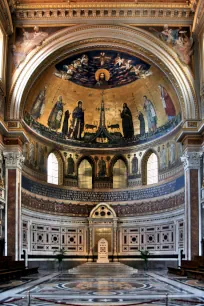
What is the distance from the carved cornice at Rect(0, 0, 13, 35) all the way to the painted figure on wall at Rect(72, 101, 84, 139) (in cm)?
921

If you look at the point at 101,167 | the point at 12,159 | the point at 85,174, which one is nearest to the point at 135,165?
the point at 101,167

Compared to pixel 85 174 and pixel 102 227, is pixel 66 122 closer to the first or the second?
pixel 85 174

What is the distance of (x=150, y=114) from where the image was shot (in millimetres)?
36594

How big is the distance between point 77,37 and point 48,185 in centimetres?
1098

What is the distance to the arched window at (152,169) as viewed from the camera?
122ft

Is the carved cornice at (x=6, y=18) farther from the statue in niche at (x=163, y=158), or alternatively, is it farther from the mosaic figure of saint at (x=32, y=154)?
the statue in niche at (x=163, y=158)

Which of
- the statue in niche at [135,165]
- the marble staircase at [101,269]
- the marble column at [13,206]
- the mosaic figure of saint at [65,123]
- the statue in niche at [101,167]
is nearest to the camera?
the marble column at [13,206]

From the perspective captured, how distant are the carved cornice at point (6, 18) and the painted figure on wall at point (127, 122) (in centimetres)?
1154

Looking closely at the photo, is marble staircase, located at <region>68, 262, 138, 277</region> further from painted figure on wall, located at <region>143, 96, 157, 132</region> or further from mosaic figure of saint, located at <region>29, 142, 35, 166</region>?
painted figure on wall, located at <region>143, 96, 157, 132</region>

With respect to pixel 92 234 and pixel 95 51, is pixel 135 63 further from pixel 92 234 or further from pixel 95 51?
pixel 92 234

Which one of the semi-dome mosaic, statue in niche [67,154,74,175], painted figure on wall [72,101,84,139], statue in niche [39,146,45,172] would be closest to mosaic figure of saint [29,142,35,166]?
statue in niche [39,146,45,172]

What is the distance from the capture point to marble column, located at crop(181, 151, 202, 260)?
28.8 meters

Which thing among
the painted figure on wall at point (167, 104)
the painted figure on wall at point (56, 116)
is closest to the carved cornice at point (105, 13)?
the painted figure on wall at point (167, 104)

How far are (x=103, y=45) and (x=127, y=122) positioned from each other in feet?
25.8
